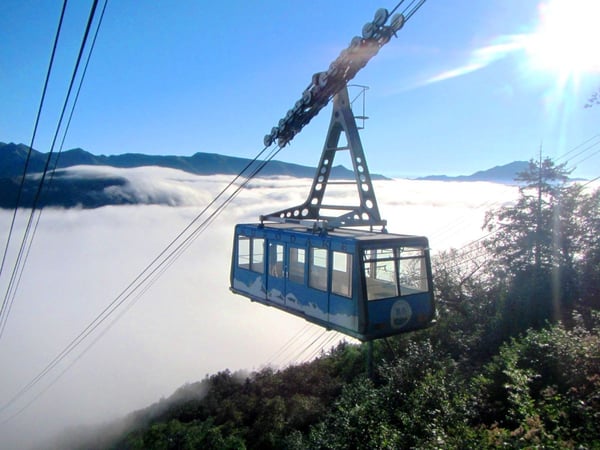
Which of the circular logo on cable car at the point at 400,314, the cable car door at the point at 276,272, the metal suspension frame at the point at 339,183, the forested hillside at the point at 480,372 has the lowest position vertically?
the forested hillside at the point at 480,372

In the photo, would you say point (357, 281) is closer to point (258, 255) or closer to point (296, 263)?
point (296, 263)

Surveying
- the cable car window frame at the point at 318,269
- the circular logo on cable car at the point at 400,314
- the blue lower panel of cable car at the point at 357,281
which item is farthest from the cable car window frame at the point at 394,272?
the cable car window frame at the point at 318,269

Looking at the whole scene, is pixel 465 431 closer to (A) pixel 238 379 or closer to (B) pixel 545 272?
(B) pixel 545 272

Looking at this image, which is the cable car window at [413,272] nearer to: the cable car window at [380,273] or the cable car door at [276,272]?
the cable car window at [380,273]

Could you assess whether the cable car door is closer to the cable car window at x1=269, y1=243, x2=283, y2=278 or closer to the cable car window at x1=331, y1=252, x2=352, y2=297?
the cable car window at x1=269, y1=243, x2=283, y2=278

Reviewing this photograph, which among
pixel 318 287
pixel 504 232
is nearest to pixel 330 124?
pixel 318 287

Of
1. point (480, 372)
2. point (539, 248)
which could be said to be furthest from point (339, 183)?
point (539, 248)
